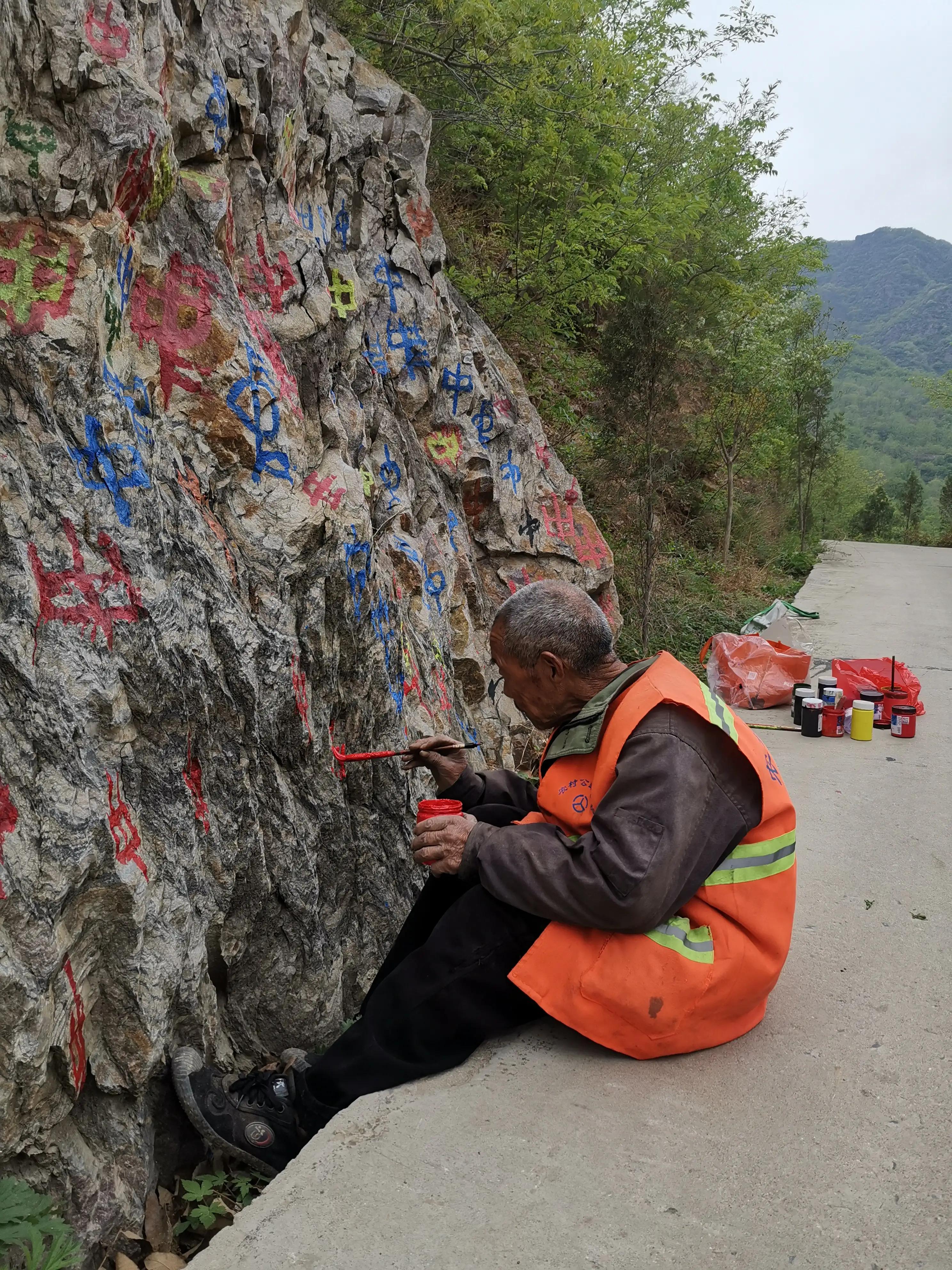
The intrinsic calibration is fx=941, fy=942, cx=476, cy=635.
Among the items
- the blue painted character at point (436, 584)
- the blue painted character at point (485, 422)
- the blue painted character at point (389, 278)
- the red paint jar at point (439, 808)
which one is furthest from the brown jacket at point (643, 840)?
the blue painted character at point (485, 422)

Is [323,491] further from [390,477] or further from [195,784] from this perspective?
[390,477]

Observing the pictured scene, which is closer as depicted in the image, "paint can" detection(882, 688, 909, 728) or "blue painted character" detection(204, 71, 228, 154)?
"blue painted character" detection(204, 71, 228, 154)

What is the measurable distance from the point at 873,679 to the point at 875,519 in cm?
2381

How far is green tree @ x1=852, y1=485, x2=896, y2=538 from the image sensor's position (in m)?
28.5

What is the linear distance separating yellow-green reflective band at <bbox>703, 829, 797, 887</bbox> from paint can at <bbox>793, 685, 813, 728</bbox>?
412 cm

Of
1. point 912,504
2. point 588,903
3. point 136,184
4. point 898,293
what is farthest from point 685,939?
point 898,293

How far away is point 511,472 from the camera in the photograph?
7.03 metres

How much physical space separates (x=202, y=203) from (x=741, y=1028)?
3059 millimetres

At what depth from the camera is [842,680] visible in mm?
6949

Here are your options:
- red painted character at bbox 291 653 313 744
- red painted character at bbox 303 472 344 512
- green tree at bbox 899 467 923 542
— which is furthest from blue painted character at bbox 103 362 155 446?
green tree at bbox 899 467 923 542

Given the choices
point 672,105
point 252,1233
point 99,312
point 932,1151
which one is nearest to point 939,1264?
point 932,1151

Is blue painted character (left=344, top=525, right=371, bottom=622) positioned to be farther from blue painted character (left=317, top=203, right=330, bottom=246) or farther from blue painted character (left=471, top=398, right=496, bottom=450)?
blue painted character (left=471, top=398, right=496, bottom=450)

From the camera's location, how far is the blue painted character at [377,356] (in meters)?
5.47

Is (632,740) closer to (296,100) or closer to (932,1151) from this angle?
(932,1151)
